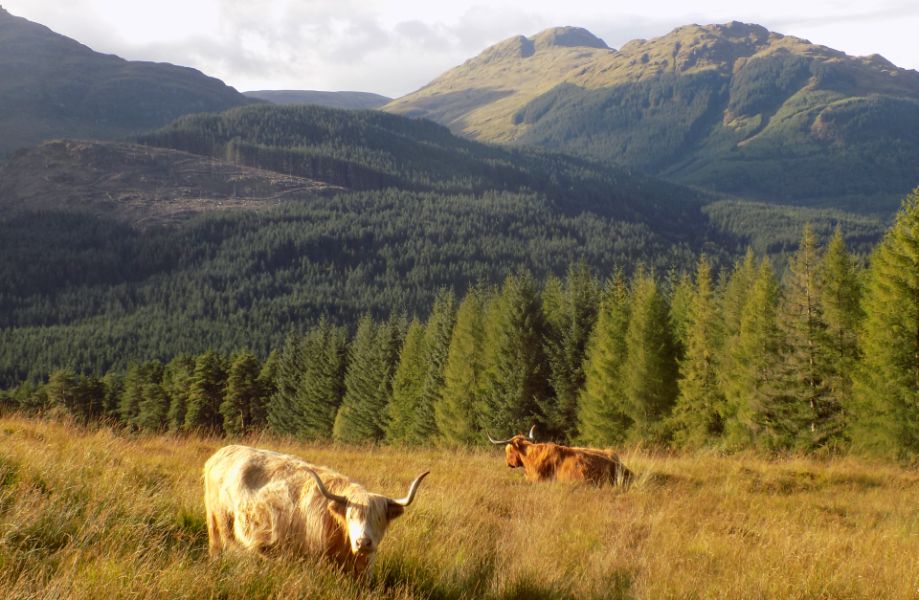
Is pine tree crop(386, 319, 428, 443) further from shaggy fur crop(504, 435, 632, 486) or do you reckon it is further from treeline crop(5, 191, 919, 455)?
shaggy fur crop(504, 435, 632, 486)

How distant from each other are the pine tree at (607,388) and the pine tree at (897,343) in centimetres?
1543

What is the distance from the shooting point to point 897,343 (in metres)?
23.5

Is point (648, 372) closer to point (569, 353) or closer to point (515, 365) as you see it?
point (569, 353)

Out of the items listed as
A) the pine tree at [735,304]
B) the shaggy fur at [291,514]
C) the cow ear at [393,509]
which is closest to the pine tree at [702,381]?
the pine tree at [735,304]

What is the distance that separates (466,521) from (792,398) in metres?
26.5

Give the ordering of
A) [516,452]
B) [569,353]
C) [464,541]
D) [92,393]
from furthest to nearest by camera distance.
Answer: [92,393], [569,353], [516,452], [464,541]

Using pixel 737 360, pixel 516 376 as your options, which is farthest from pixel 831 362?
pixel 516 376

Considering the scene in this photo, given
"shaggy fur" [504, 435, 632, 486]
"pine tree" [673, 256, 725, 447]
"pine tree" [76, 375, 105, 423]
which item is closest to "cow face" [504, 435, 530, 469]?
"shaggy fur" [504, 435, 632, 486]

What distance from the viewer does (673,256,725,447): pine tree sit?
35406 mm

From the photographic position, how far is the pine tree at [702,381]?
35.4m

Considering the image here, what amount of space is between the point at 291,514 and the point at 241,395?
63.7m

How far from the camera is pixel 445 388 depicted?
169ft

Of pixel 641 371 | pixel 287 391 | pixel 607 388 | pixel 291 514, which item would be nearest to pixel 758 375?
pixel 641 371

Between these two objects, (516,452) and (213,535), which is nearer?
(213,535)
